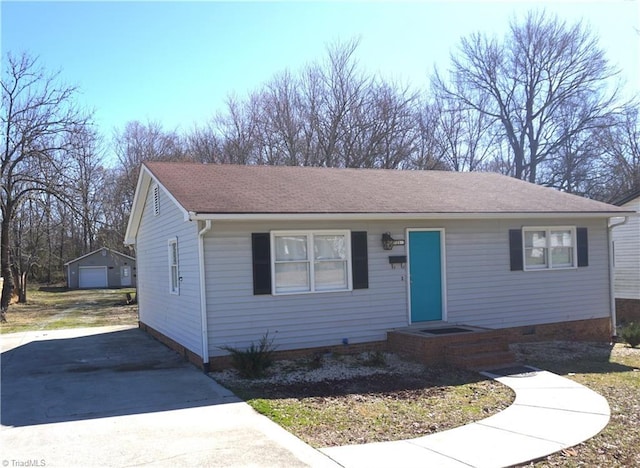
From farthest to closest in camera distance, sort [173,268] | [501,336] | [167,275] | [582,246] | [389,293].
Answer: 1. [582,246]
2. [167,275]
3. [173,268]
4. [389,293]
5. [501,336]

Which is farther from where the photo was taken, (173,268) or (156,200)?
(156,200)

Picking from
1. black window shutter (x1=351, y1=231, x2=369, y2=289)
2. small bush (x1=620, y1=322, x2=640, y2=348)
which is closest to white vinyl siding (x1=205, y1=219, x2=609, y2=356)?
black window shutter (x1=351, y1=231, x2=369, y2=289)

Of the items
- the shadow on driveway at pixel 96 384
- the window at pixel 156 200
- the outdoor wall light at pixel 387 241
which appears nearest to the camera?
the shadow on driveway at pixel 96 384

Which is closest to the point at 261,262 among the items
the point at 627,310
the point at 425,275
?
the point at 425,275

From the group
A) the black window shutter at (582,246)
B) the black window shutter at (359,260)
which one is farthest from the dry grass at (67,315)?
the black window shutter at (582,246)

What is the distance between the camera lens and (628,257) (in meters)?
18.3

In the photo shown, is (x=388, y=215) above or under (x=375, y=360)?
above

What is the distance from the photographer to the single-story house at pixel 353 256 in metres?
9.45

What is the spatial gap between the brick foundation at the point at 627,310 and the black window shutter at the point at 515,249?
851 centimetres

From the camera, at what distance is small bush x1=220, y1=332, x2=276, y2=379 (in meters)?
8.63

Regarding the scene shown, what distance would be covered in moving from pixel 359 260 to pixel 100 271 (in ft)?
133

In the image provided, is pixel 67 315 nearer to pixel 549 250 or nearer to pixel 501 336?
pixel 501 336

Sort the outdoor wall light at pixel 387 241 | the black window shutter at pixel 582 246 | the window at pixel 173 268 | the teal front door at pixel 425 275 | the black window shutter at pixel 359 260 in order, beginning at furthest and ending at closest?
the black window shutter at pixel 582 246 < the window at pixel 173 268 < the teal front door at pixel 425 275 < the outdoor wall light at pixel 387 241 < the black window shutter at pixel 359 260

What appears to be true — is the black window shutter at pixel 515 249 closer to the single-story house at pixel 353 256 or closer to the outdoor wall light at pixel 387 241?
the single-story house at pixel 353 256
